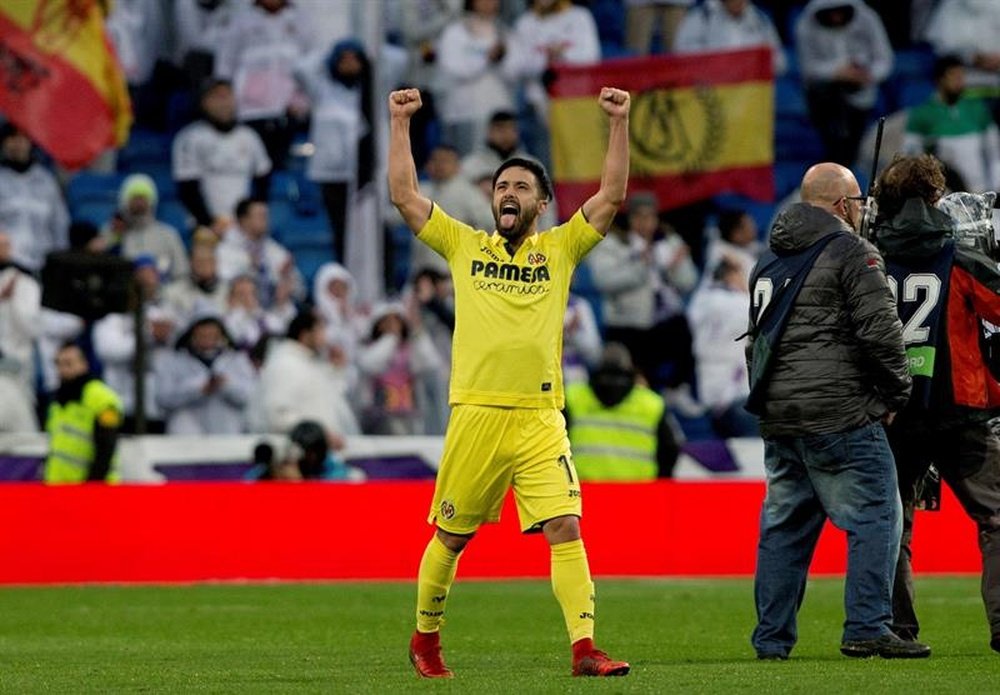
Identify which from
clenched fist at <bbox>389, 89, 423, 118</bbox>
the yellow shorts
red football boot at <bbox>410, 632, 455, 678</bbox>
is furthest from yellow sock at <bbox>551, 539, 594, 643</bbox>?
clenched fist at <bbox>389, 89, 423, 118</bbox>

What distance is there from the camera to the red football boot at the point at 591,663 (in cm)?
948

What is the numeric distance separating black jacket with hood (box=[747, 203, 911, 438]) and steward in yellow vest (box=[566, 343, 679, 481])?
27.1ft

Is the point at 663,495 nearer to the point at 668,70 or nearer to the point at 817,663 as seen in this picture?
the point at 668,70

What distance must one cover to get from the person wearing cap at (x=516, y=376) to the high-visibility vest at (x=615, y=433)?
8.80m

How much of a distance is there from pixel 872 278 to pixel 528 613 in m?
5.21

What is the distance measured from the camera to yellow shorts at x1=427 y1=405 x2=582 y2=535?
9.66 meters

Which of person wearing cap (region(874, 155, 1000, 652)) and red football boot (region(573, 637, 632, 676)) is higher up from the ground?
person wearing cap (region(874, 155, 1000, 652))

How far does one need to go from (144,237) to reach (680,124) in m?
5.15

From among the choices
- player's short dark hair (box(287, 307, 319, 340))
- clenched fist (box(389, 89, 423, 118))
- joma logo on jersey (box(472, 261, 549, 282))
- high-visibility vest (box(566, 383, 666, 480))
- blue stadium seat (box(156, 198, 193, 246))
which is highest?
clenched fist (box(389, 89, 423, 118))

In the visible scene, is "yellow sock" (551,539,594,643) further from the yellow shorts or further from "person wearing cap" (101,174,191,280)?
"person wearing cap" (101,174,191,280)

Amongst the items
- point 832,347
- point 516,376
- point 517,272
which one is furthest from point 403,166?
point 832,347

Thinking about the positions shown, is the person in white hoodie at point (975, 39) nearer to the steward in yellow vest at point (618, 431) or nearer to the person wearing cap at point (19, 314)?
the steward in yellow vest at point (618, 431)

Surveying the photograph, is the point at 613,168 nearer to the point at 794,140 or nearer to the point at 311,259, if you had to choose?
the point at 311,259

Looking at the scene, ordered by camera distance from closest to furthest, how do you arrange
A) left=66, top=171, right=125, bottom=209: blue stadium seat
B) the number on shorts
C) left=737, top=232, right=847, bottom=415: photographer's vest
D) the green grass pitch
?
the green grass pitch → the number on shorts → left=737, top=232, right=847, bottom=415: photographer's vest → left=66, top=171, right=125, bottom=209: blue stadium seat
